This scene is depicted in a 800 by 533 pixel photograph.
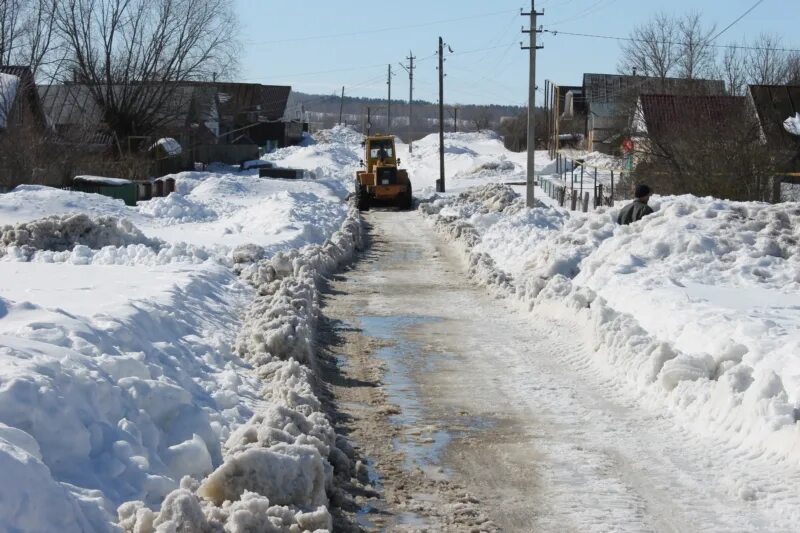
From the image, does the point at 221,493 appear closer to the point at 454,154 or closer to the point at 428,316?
the point at 428,316

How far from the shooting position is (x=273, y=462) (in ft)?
21.2

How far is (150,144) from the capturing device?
2090 inches

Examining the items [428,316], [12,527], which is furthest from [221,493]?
[428,316]

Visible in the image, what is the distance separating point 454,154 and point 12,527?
77.6 meters

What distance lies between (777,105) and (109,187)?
26489 mm

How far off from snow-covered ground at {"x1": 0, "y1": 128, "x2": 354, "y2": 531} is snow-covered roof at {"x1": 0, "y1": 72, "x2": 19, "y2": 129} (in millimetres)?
23564

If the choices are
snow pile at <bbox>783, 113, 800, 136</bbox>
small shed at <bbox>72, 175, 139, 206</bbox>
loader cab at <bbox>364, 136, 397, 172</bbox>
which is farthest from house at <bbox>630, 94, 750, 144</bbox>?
small shed at <bbox>72, 175, 139, 206</bbox>

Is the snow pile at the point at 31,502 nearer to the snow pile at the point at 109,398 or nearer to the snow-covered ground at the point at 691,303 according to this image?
the snow pile at the point at 109,398

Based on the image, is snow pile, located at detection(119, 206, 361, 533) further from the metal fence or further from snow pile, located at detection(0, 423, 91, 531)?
the metal fence

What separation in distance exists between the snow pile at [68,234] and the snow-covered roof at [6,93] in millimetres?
22381

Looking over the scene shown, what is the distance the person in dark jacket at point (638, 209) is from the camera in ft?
56.9

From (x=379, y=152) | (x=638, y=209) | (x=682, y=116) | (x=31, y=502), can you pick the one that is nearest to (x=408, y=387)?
(x=31, y=502)

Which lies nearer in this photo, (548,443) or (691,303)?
(548,443)

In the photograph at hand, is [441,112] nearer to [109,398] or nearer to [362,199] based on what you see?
[362,199]
